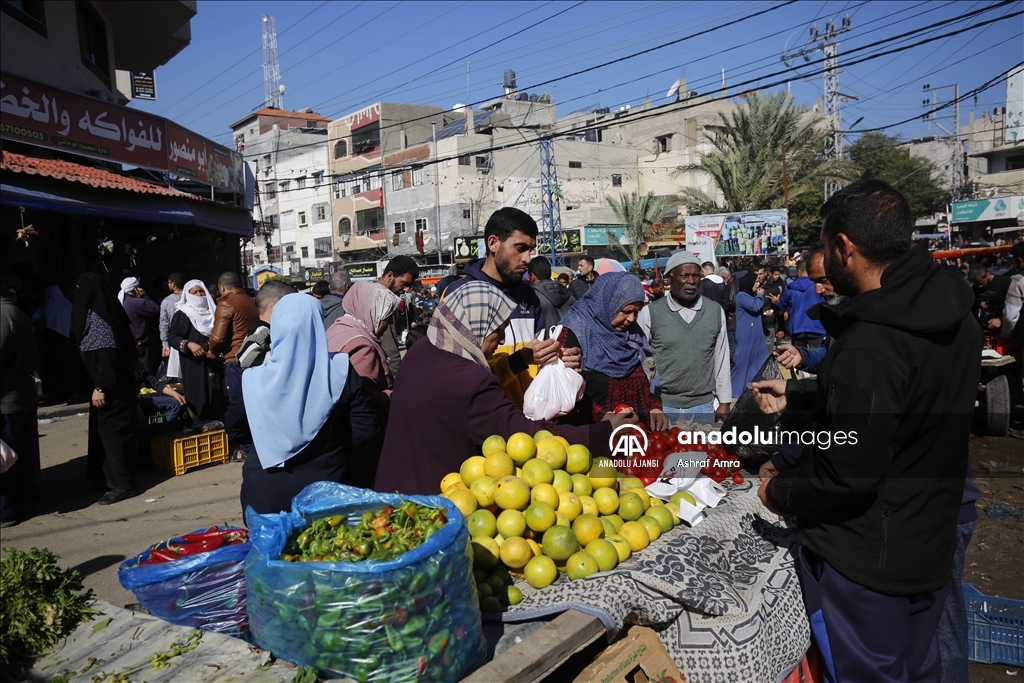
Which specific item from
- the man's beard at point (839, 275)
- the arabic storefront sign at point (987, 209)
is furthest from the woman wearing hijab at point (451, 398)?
the arabic storefront sign at point (987, 209)

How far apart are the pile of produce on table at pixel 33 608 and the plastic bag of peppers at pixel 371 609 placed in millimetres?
842

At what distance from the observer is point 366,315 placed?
4.80m

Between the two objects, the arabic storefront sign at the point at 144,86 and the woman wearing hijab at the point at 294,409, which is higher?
the arabic storefront sign at the point at 144,86

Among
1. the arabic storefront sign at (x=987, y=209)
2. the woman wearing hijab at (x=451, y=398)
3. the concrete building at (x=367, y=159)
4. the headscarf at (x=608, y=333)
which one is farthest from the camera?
the concrete building at (x=367, y=159)

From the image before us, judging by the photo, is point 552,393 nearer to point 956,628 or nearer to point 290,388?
point 290,388

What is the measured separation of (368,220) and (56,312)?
37.5 meters

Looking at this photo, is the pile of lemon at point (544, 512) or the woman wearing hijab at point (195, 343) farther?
the woman wearing hijab at point (195, 343)

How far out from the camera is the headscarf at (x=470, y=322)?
2.89 meters

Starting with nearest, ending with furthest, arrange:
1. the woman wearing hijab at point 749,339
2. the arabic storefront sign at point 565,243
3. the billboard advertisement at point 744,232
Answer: the woman wearing hijab at point 749,339 → the billboard advertisement at point 744,232 → the arabic storefront sign at point 565,243

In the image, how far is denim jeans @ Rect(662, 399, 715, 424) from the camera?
4.71 meters

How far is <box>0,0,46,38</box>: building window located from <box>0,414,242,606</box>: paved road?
301 inches

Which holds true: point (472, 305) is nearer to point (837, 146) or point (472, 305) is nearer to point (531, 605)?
point (531, 605)

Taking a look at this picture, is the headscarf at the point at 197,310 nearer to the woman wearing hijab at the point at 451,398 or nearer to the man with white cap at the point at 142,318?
the man with white cap at the point at 142,318

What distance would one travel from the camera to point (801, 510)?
2.19m
